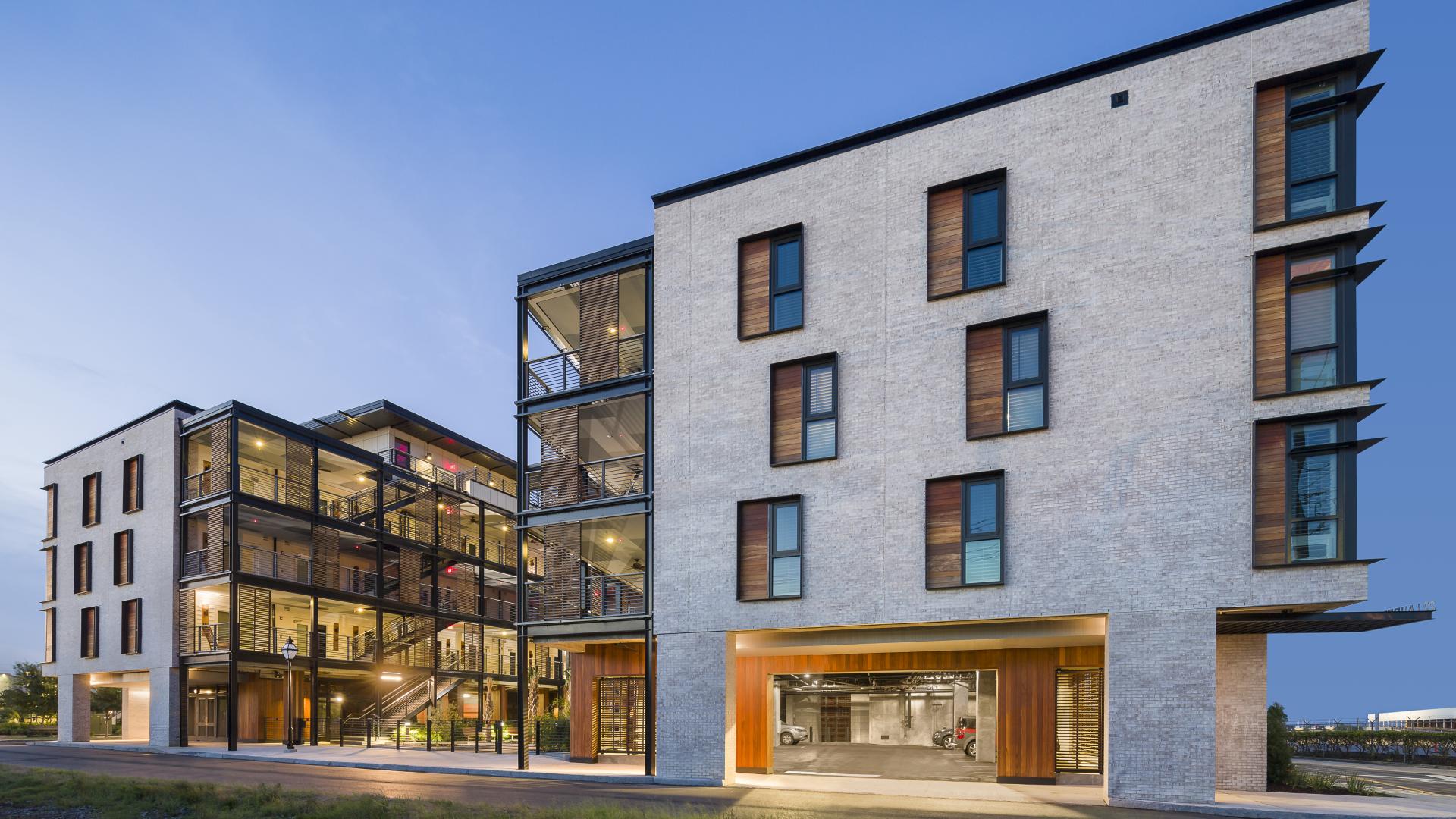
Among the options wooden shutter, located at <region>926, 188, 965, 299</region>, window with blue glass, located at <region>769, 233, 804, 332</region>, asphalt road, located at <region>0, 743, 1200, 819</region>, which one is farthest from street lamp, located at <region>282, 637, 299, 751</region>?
wooden shutter, located at <region>926, 188, 965, 299</region>

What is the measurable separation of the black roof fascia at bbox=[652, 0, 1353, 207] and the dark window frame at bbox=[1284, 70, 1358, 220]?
124cm

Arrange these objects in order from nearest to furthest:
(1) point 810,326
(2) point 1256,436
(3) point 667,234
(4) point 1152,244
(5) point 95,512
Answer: (2) point 1256,436 < (4) point 1152,244 < (1) point 810,326 < (3) point 667,234 < (5) point 95,512

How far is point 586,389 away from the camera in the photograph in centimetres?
2238

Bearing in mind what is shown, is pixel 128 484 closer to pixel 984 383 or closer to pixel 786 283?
pixel 786 283

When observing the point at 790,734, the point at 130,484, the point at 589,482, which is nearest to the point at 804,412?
the point at 589,482

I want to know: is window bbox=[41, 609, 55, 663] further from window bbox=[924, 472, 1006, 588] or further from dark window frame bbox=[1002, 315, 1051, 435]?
dark window frame bbox=[1002, 315, 1051, 435]

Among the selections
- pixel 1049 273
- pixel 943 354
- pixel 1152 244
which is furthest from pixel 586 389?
pixel 1152 244

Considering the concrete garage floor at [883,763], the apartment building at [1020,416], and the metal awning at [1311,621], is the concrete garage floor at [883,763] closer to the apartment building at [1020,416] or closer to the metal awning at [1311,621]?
the apartment building at [1020,416]

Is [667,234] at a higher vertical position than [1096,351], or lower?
higher

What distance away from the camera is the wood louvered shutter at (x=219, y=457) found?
33.7 m

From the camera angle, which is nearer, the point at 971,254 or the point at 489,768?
the point at 971,254

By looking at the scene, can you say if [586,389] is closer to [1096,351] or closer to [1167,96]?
[1096,351]

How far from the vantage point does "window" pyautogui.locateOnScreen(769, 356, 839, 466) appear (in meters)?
18.7

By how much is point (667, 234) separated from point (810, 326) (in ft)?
14.8
